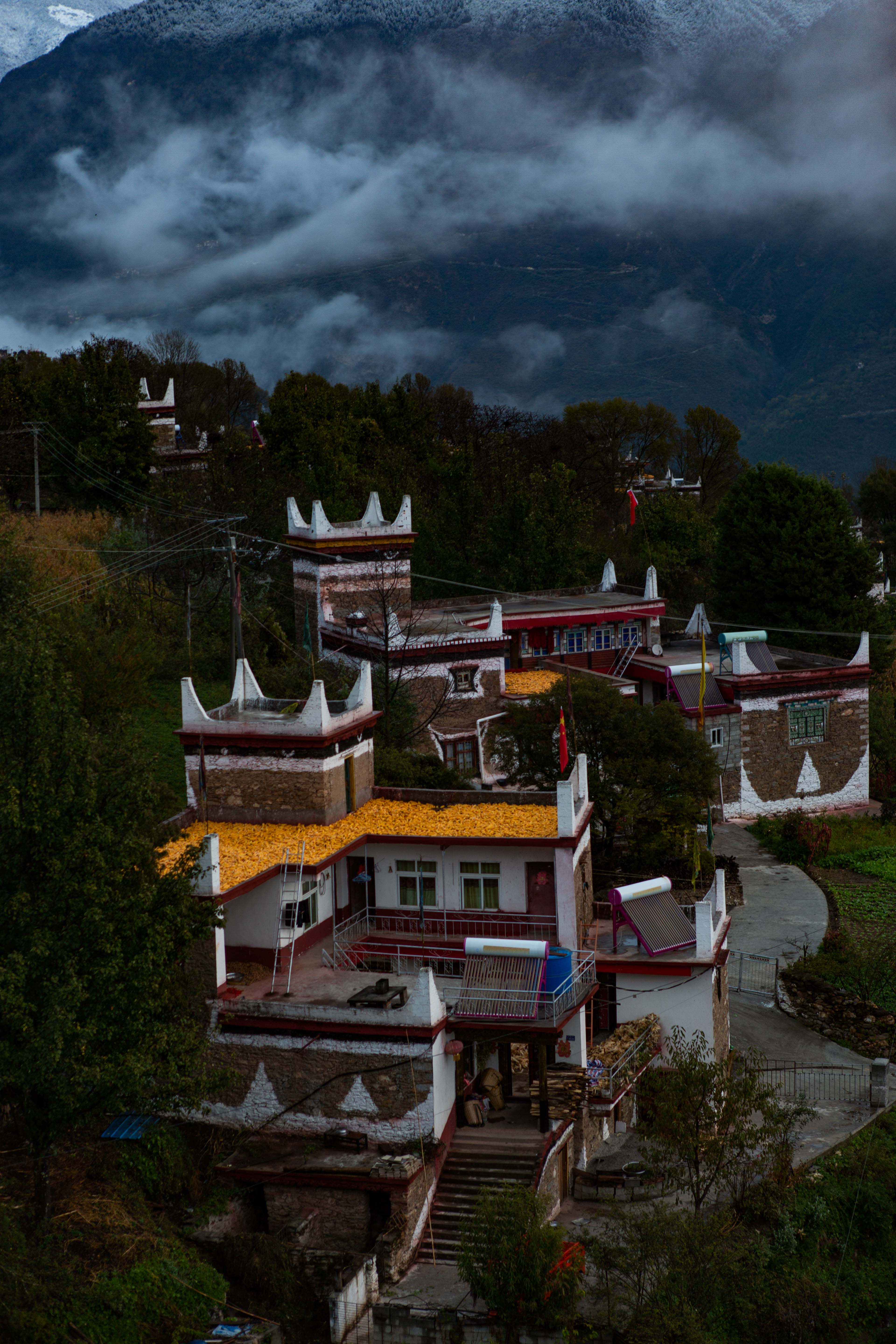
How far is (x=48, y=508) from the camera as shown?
6312 cm

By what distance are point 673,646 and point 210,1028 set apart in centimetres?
3511

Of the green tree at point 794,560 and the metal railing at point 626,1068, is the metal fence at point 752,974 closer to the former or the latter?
the metal railing at point 626,1068

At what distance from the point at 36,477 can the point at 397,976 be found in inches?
1417

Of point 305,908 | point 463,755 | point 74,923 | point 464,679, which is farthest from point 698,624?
point 74,923

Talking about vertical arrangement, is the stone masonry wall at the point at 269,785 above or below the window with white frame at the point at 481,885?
above

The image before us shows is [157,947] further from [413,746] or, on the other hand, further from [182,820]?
[413,746]

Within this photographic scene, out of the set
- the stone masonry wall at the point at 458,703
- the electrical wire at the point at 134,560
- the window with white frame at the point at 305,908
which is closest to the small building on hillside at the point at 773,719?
the stone masonry wall at the point at 458,703

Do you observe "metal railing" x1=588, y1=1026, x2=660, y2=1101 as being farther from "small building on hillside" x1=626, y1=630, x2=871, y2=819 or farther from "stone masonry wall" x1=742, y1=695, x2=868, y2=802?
"stone masonry wall" x1=742, y1=695, x2=868, y2=802

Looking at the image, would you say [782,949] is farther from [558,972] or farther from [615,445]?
[615,445]

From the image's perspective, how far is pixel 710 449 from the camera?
11250cm

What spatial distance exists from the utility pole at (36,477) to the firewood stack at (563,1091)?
35.4 meters

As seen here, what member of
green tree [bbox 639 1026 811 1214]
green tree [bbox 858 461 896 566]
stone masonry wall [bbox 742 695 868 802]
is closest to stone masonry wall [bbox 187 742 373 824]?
green tree [bbox 639 1026 811 1214]

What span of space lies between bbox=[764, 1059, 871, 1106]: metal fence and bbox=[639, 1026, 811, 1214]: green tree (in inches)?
164

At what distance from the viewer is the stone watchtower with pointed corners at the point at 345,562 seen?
51.5 meters
